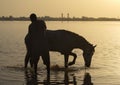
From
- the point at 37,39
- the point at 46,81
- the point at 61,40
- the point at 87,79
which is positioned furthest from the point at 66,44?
the point at 37,39

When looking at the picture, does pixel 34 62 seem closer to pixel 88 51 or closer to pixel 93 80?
pixel 93 80

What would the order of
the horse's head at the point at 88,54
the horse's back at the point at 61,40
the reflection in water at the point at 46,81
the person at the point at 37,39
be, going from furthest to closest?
the horse's head at the point at 88,54 → the horse's back at the point at 61,40 → the reflection in water at the point at 46,81 → the person at the point at 37,39

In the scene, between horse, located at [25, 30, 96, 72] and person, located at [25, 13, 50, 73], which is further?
horse, located at [25, 30, 96, 72]

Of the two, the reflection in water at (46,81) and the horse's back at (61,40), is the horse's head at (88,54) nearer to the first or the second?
the horse's back at (61,40)

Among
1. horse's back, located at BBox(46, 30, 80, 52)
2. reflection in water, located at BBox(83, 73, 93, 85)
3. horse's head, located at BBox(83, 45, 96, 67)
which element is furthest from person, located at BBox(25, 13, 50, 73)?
horse's head, located at BBox(83, 45, 96, 67)

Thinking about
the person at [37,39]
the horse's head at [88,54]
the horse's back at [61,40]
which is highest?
the person at [37,39]

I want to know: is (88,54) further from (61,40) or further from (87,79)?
(87,79)

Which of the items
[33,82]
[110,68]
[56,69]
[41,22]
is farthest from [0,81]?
[110,68]

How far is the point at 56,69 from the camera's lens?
20266 mm

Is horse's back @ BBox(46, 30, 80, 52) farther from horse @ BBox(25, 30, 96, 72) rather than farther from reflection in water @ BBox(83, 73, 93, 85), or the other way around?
reflection in water @ BBox(83, 73, 93, 85)

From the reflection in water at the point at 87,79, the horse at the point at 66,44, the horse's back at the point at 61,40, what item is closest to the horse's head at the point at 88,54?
the horse at the point at 66,44

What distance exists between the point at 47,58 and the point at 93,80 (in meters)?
2.28

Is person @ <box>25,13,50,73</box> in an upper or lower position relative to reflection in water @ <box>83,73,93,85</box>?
upper

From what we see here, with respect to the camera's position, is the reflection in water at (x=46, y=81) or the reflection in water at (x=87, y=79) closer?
the reflection in water at (x=46, y=81)
